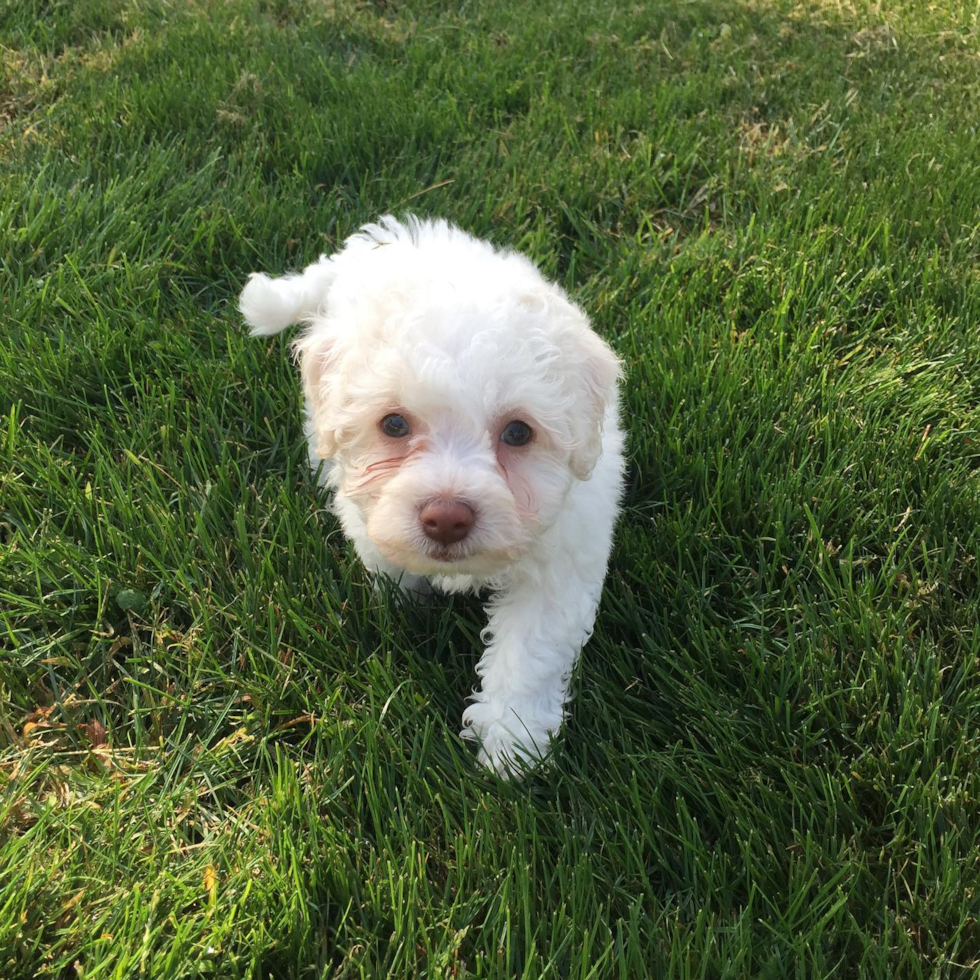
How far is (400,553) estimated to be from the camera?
1990 mm

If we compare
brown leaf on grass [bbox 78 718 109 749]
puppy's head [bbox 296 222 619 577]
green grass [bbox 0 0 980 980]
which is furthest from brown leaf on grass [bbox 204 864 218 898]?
puppy's head [bbox 296 222 619 577]

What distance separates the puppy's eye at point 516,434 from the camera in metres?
2.09

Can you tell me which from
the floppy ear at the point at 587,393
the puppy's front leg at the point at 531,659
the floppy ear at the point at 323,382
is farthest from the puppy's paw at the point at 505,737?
the floppy ear at the point at 323,382

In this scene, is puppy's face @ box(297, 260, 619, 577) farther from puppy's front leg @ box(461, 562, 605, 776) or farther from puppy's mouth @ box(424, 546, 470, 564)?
puppy's front leg @ box(461, 562, 605, 776)

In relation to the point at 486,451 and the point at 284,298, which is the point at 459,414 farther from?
→ the point at 284,298

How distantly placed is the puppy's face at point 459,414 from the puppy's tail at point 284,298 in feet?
2.00

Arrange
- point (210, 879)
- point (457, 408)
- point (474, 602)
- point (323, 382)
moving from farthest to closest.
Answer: point (474, 602) < point (323, 382) < point (457, 408) < point (210, 879)

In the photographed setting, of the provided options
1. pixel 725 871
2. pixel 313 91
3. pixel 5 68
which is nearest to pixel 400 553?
pixel 725 871

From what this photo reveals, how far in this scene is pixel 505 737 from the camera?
2.19 m

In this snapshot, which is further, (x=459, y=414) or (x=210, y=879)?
(x=459, y=414)

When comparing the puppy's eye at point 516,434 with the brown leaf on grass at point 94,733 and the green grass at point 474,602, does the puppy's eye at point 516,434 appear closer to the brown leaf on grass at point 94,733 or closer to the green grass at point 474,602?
the green grass at point 474,602

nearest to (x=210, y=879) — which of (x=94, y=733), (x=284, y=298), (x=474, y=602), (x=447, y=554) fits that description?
(x=94, y=733)

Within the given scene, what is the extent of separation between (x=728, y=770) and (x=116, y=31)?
5220 millimetres

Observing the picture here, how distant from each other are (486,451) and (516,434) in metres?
0.10
